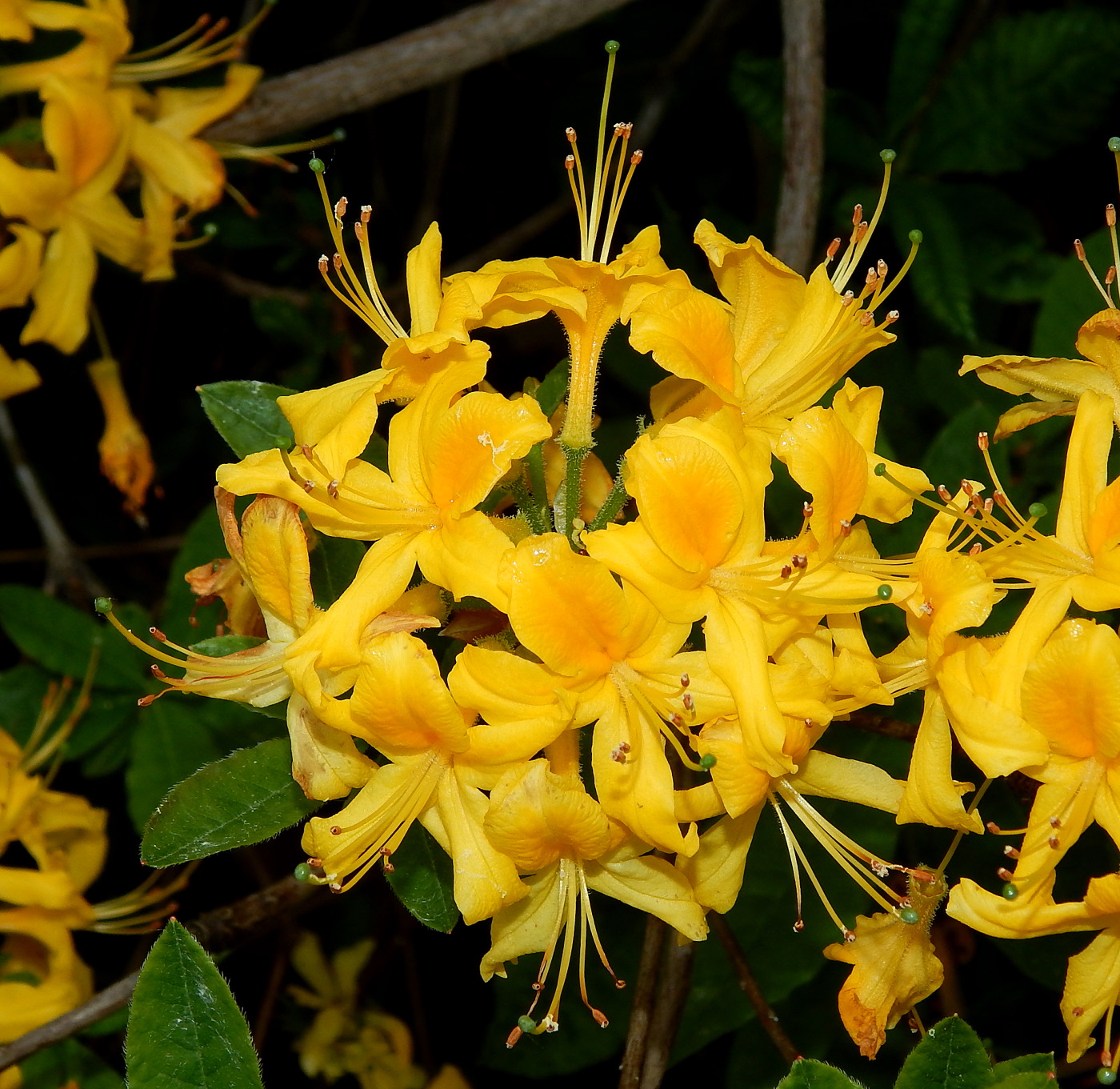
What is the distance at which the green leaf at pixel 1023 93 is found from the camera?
7.54ft

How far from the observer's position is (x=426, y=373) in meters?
1.39

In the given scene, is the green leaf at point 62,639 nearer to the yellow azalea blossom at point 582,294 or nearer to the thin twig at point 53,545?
the thin twig at point 53,545

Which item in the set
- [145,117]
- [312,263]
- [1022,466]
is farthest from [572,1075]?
[145,117]

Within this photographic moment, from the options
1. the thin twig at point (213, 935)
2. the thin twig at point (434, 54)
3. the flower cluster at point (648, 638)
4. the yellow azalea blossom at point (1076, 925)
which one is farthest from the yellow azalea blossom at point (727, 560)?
the thin twig at point (434, 54)

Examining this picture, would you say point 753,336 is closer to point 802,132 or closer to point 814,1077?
point 802,132

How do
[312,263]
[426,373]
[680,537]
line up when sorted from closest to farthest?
[680,537] < [426,373] < [312,263]

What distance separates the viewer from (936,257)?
2.24m

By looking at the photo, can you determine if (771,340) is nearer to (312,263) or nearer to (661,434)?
(661,434)

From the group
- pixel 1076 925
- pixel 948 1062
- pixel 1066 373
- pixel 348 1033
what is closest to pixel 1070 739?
pixel 1076 925

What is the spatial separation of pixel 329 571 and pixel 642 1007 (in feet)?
2.19

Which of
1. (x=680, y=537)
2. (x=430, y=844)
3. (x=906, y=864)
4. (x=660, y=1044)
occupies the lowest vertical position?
(x=906, y=864)

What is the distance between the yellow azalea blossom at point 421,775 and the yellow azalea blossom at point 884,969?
0.40 metres

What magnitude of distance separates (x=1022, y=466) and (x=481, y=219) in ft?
4.60

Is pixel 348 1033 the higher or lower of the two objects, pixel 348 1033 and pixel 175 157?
the lower
